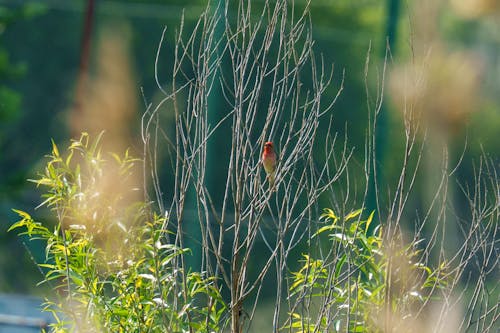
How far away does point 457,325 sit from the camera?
262 cm

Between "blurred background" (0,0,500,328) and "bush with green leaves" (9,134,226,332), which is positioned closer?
"bush with green leaves" (9,134,226,332)

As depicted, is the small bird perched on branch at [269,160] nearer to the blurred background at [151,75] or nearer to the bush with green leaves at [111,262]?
the bush with green leaves at [111,262]

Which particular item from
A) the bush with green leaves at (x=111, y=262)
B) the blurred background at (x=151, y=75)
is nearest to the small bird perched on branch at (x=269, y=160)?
the bush with green leaves at (x=111, y=262)

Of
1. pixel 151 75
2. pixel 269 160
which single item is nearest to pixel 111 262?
pixel 269 160

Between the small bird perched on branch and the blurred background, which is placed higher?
the small bird perched on branch

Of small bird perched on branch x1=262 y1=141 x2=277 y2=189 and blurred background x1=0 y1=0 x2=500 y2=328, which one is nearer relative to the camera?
small bird perched on branch x1=262 y1=141 x2=277 y2=189

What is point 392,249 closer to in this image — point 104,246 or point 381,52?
point 104,246

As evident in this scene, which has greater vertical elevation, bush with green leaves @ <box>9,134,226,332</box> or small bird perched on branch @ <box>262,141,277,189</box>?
small bird perched on branch @ <box>262,141,277,189</box>

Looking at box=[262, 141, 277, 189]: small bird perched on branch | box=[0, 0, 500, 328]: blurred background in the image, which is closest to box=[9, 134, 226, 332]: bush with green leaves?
box=[262, 141, 277, 189]: small bird perched on branch

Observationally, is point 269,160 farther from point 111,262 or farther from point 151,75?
point 151,75

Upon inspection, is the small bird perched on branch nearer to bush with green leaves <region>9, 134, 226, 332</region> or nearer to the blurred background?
bush with green leaves <region>9, 134, 226, 332</region>

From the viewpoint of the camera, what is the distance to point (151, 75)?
24.3 feet

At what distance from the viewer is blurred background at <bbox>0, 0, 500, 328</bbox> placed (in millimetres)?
4977

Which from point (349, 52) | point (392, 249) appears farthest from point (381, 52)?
point (392, 249)
